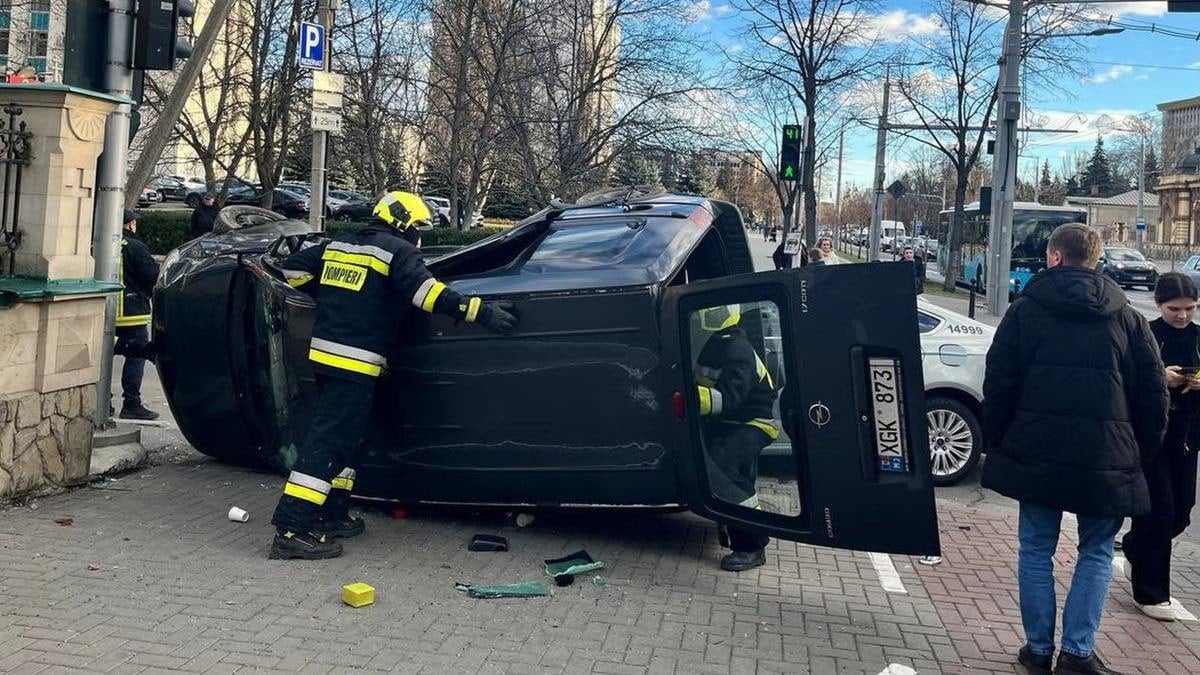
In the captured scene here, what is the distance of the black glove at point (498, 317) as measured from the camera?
5082 millimetres

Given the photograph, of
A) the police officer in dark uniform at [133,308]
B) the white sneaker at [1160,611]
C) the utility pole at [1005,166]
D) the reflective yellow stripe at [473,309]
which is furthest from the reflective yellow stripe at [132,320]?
the utility pole at [1005,166]

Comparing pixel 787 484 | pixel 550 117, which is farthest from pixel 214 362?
pixel 550 117

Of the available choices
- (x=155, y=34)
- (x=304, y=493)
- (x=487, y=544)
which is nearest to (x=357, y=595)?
(x=304, y=493)

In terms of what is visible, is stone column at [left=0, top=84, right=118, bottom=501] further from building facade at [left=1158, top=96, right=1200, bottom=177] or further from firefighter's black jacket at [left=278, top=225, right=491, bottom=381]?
building facade at [left=1158, top=96, right=1200, bottom=177]

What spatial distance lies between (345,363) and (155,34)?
10.2 ft

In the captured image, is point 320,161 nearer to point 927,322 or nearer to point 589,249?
point 927,322

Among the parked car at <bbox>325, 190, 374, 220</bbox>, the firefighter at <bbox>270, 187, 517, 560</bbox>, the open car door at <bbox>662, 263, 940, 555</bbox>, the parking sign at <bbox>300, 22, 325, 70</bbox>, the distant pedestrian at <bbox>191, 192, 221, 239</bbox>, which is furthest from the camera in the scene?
the parked car at <bbox>325, 190, 374, 220</bbox>

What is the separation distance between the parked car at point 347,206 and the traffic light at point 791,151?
15.8 metres

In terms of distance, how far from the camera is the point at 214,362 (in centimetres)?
665

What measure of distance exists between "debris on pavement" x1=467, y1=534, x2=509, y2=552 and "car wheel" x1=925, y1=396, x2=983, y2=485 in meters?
4.06

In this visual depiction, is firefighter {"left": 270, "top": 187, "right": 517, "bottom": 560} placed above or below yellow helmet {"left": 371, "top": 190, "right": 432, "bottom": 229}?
below

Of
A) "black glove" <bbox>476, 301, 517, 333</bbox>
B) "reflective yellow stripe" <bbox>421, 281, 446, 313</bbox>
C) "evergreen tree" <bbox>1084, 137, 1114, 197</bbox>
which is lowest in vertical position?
"black glove" <bbox>476, 301, 517, 333</bbox>

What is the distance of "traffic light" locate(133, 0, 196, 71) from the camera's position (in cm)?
675

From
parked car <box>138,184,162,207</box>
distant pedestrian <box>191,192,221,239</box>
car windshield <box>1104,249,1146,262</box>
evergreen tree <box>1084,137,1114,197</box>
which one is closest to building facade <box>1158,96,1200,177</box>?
evergreen tree <box>1084,137,1114,197</box>
